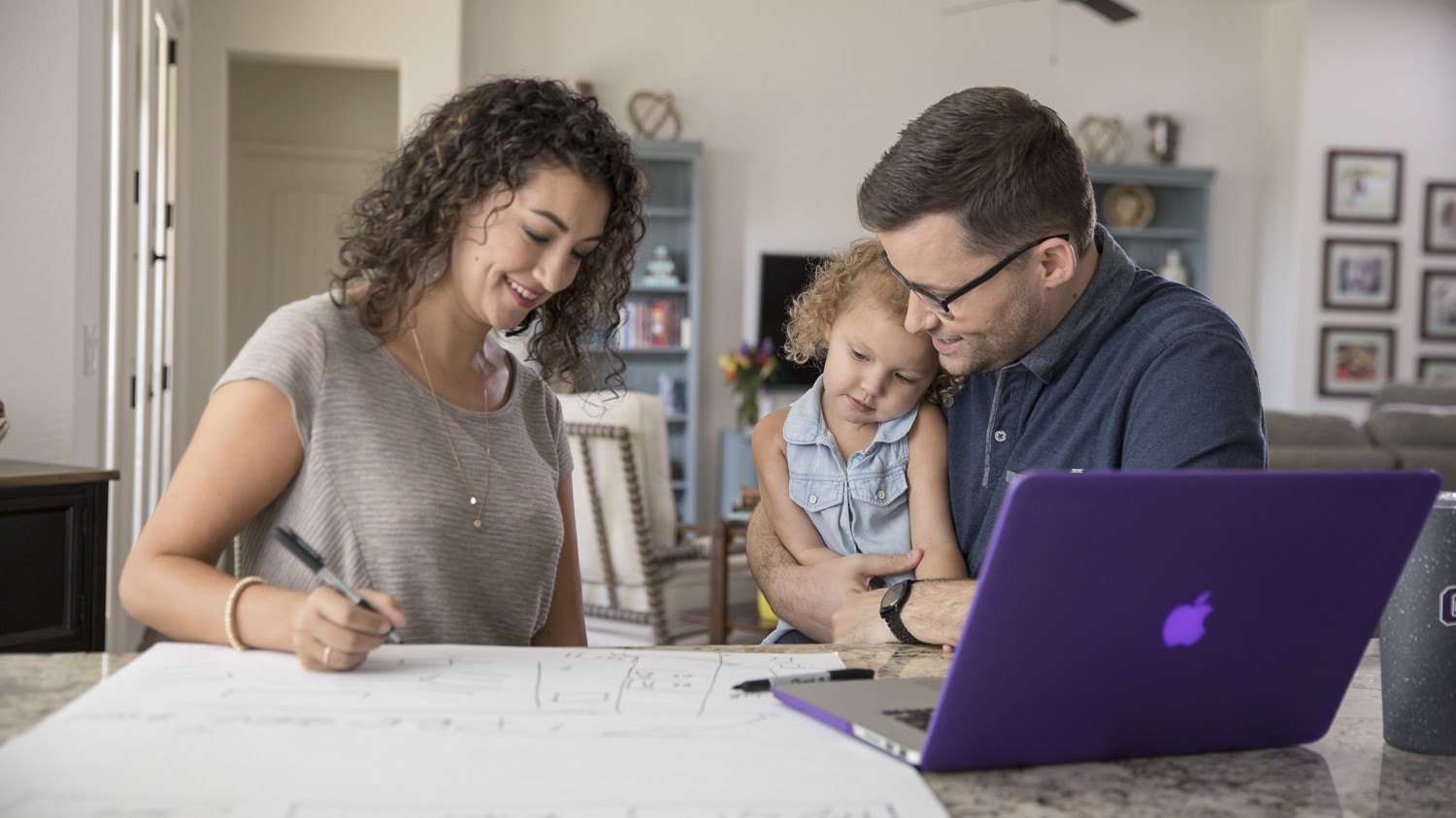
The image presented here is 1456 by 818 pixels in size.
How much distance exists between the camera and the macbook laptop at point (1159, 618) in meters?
0.70

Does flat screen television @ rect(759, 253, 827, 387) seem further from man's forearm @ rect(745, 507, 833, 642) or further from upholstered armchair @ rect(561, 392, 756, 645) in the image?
man's forearm @ rect(745, 507, 833, 642)

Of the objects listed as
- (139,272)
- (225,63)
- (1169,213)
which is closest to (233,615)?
(139,272)

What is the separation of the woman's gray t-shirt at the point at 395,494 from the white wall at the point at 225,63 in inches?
167

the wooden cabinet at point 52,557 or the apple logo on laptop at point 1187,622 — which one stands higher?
the apple logo on laptop at point 1187,622

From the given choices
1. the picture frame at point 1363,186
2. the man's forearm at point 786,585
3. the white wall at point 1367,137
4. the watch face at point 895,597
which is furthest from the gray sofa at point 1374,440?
the watch face at point 895,597

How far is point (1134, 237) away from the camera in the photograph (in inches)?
275

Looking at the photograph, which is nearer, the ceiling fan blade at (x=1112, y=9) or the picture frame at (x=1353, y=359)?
the ceiling fan blade at (x=1112, y=9)

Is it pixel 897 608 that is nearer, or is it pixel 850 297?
pixel 897 608

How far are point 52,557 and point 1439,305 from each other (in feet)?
25.0

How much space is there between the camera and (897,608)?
4.08ft

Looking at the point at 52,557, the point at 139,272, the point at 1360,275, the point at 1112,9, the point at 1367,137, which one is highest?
the point at 1112,9

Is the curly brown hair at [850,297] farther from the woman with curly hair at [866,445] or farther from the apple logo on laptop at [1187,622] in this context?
the apple logo on laptop at [1187,622]

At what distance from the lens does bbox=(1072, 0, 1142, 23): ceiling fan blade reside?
188 inches

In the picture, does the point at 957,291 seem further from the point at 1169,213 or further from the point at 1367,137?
the point at 1367,137
